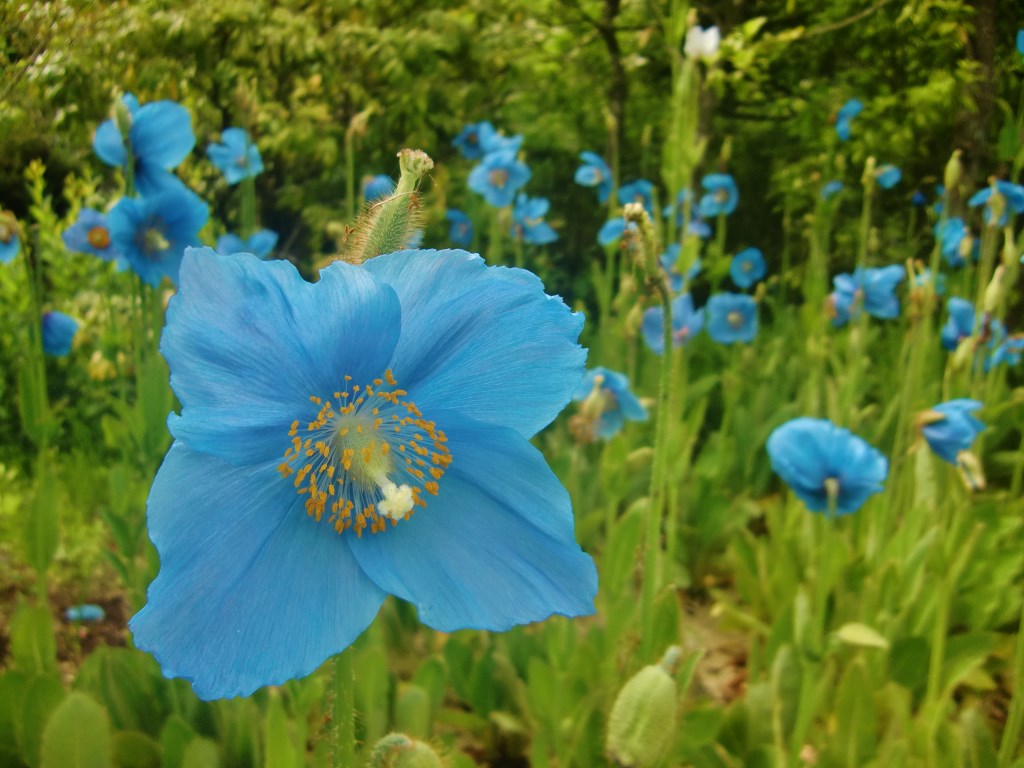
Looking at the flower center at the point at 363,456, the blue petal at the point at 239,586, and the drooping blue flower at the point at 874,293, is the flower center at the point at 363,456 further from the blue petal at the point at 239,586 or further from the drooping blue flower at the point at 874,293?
the drooping blue flower at the point at 874,293

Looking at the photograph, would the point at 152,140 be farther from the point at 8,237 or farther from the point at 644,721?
the point at 644,721

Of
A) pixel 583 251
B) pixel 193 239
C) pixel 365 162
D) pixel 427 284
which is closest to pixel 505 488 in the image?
pixel 427 284

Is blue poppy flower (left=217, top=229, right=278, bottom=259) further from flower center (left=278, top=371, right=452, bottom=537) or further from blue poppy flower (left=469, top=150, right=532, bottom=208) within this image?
flower center (left=278, top=371, right=452, bottom=537)

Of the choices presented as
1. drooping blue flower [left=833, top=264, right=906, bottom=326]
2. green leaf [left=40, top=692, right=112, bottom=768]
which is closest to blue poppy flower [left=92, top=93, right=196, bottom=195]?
green leaf [left=40, top=692, right=112, bottom=768]

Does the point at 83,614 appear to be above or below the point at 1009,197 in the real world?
below

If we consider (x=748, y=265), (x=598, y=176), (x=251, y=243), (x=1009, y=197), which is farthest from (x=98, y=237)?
(x=748, y=265)

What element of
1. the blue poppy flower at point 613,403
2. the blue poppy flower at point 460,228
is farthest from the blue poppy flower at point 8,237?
the blue poppy flower at point 460,228
